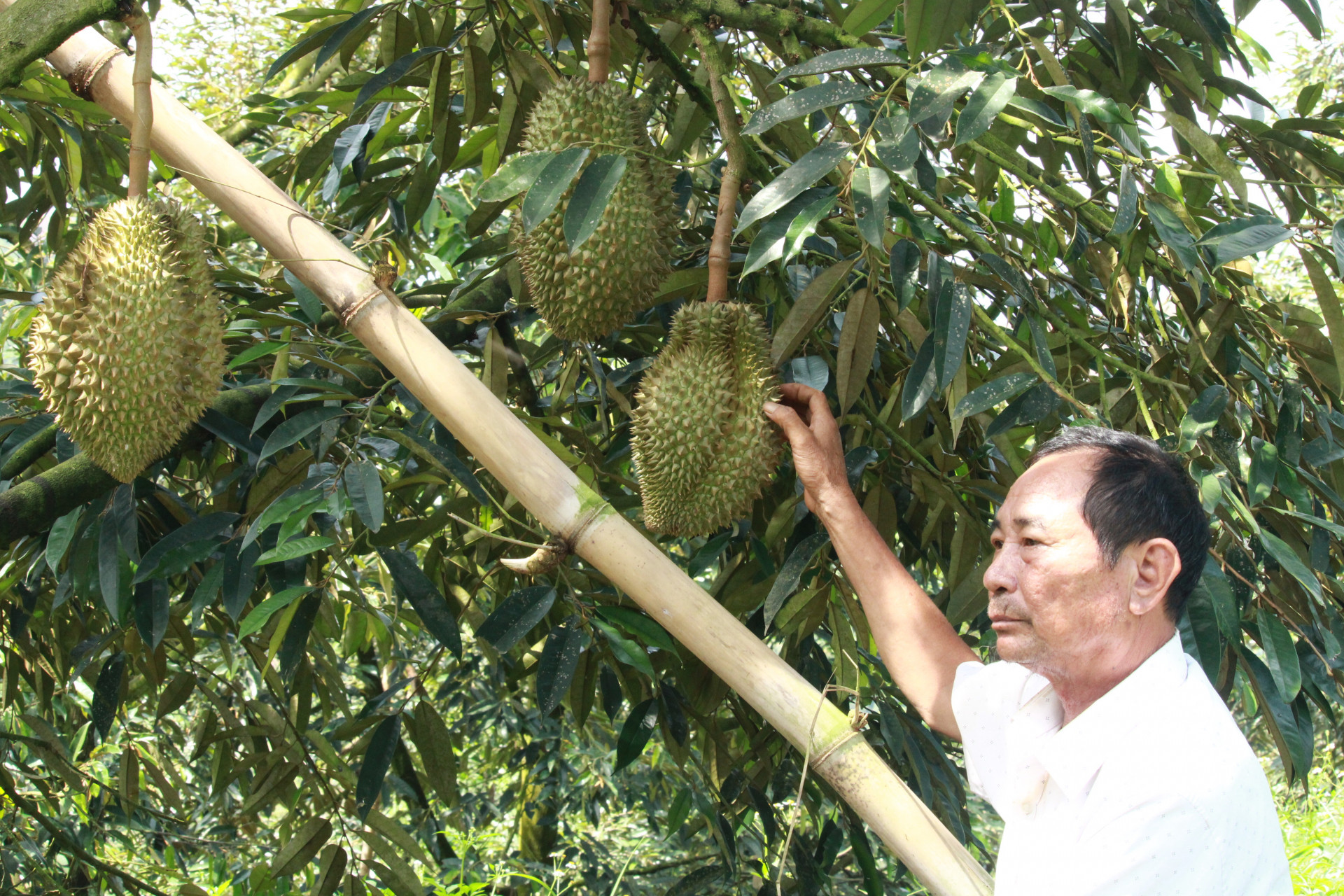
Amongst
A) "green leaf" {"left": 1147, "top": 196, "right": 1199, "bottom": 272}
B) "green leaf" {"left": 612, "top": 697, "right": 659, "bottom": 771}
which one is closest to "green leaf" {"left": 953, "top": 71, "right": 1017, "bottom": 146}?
"green leaf" {"left": 1147, "top": 196, "right": 1199, "bottom": 272}

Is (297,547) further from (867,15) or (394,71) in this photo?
(867,15)

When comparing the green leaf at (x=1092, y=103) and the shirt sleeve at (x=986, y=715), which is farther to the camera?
the shirt sleeve at (x=986, y=715)

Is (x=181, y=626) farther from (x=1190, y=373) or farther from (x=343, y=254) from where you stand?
(x=1190, y=373)

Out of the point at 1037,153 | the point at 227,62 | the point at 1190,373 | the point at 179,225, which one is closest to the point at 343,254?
the point at 179,225

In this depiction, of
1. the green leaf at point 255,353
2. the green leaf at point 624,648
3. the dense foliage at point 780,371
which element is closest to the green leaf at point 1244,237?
the dense foliage at point 780,371

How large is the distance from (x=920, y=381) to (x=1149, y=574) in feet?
1.01

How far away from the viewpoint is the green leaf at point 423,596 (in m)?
1.23

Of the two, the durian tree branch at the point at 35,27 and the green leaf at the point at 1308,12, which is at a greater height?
the durian tree branch at the point at 35,27

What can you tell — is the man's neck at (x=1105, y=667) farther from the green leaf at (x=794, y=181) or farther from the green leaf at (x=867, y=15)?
the green leaf at (x=867, y=15)

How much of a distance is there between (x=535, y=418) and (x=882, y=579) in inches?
22.5

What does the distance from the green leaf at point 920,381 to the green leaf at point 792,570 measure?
0.28 m

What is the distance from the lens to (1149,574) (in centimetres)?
108

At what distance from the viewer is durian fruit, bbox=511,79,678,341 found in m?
1.11

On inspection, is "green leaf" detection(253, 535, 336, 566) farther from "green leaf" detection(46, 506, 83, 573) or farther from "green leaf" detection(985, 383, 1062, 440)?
"green leaf" detection(985, 383, 1062, 440)
